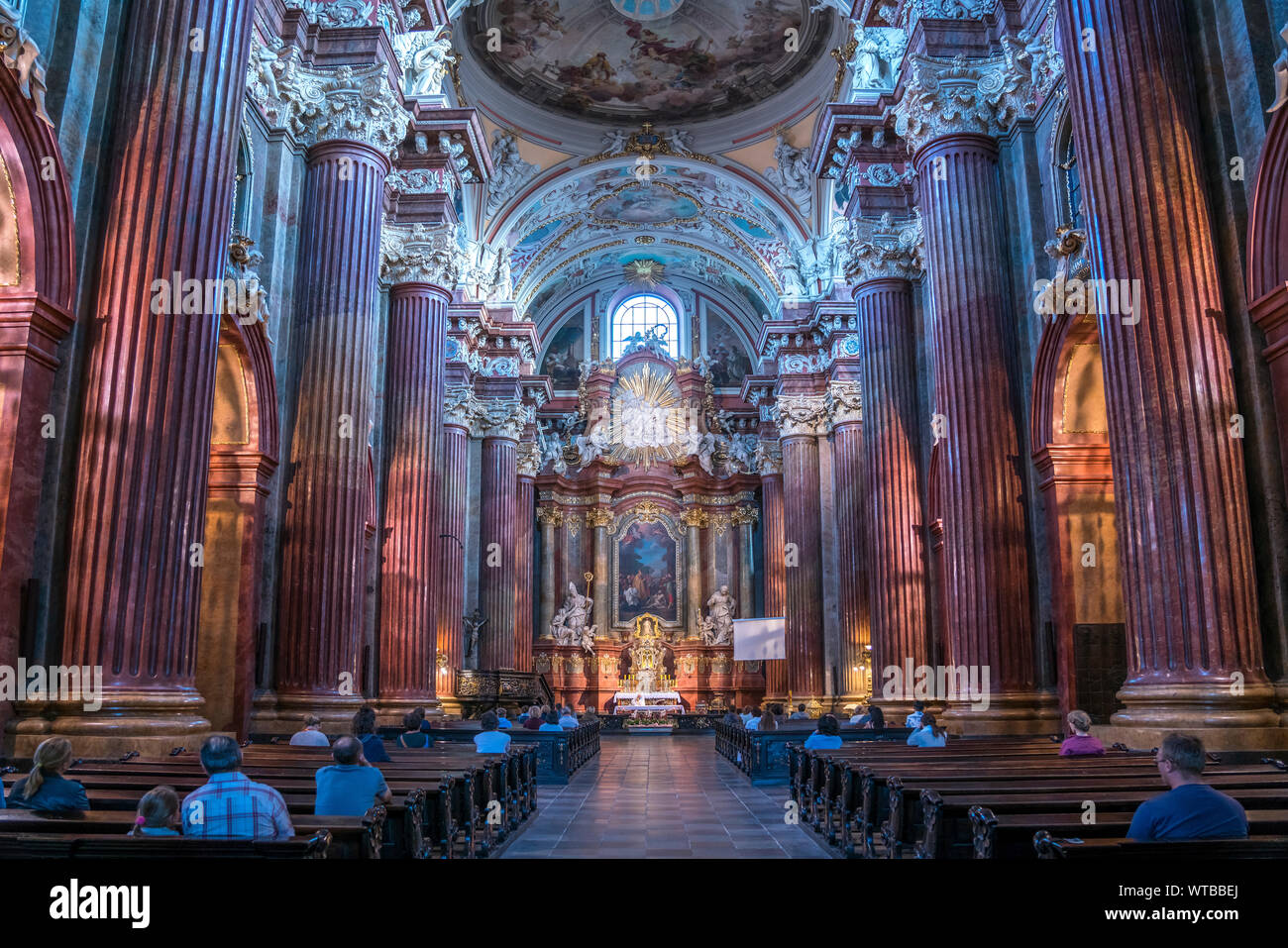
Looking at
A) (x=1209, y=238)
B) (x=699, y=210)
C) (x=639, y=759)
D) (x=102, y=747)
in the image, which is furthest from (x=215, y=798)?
(x=699, y=210)

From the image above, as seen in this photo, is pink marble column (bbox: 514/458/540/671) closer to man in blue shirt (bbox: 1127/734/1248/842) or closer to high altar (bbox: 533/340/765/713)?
high altar (bbox: 533/340/765/713)

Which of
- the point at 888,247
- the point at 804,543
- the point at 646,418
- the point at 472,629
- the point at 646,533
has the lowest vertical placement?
the point at 472,629

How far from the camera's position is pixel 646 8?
86.2 feet

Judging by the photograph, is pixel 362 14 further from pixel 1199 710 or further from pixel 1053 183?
pixel 1199 710

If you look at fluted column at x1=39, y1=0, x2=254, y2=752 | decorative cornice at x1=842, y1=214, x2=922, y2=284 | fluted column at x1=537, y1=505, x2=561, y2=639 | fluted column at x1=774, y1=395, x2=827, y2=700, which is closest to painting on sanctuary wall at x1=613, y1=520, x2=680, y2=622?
fluted column at x1=537, y1=505, x2=561, y2=639

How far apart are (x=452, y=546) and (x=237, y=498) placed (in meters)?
10.7

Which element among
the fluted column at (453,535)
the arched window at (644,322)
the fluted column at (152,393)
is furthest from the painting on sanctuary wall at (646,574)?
the fluted column at (152,393)

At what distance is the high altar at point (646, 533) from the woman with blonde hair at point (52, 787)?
3072cm

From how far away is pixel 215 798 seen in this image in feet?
14.3

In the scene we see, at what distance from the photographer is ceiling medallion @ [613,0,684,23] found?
85.6ft

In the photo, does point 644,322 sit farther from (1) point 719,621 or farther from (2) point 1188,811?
(2) point 1188,811

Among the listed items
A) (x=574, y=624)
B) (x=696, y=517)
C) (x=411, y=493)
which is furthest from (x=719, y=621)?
(x=411, y=493)

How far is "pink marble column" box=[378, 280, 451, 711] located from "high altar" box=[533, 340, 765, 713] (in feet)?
63.4
